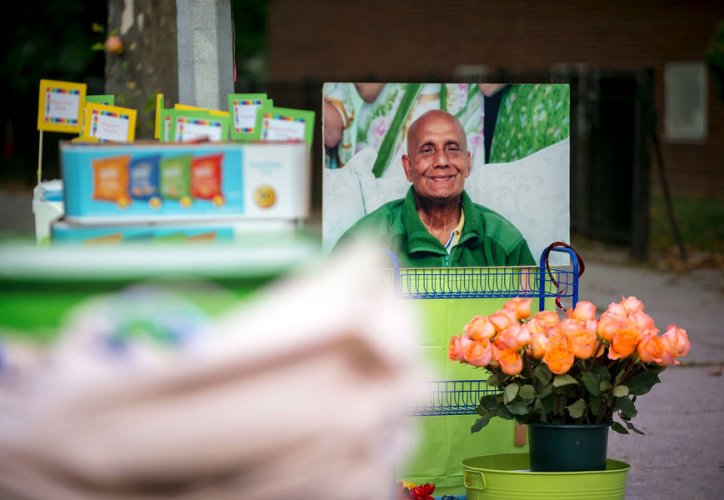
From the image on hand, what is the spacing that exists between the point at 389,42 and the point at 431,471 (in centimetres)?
2242

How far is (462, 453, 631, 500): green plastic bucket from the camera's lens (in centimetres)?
451

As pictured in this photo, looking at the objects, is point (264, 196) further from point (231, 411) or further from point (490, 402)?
point (490, 402)

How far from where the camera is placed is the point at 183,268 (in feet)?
7.96

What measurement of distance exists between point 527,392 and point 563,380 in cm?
14

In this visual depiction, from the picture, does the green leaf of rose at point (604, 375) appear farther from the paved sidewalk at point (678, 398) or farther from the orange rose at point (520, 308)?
the paved sidewalk at point (678, 398)

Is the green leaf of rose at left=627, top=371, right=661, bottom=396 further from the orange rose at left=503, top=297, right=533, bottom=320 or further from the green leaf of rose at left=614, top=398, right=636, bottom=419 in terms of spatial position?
the orange rose at left=503, top=297, right=533, bottom=320

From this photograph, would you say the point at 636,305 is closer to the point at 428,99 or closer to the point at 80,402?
the point at 428,99

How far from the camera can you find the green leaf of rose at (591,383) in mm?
4496

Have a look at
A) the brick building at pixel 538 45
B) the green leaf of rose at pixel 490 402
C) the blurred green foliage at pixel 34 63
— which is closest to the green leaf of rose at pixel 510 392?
the green leaf of rose at pixel 490 402

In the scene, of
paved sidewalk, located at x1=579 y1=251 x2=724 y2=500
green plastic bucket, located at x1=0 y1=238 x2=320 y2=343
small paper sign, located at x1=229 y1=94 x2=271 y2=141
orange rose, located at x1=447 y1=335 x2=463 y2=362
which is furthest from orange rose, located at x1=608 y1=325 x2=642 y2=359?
green plastic bucket, located at x1=0 y1=238 x2=320 y2=343

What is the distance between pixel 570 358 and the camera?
4.43 meters

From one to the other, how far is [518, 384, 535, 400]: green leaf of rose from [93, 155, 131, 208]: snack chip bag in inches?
82.0

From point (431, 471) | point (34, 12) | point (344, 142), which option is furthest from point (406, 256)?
point (34, 12)

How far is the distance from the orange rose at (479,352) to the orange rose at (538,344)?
150 mm
